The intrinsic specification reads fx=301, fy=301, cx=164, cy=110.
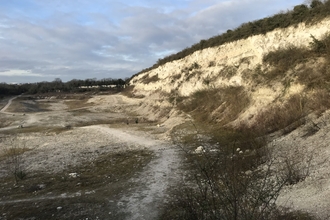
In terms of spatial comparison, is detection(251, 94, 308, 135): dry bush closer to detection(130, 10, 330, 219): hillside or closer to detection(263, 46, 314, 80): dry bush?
detection(130, 10, 330, 219): hillside

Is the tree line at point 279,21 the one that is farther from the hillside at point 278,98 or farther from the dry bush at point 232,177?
the dry bush at point 232,177

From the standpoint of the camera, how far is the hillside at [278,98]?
10.2 m

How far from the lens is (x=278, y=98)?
22.2 meters

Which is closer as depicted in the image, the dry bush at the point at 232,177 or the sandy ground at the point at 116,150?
the dry bush at the point at 232,177

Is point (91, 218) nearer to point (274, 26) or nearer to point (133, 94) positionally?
point (274, 26)

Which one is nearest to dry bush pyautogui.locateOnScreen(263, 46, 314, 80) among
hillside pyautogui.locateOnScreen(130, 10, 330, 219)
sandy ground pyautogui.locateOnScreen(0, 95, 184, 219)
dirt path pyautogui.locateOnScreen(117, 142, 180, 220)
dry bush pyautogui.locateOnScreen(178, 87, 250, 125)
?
hillside pyautogui.locateOnScreen(130, 10, 330, 219)

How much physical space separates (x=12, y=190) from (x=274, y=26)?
91.0 ft

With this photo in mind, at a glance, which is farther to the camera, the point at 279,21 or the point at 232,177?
the point at 279,21

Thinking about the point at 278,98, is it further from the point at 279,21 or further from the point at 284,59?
the point at 279,21

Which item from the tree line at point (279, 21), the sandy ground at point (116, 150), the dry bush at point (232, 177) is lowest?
the sandy ground at point (116, 150)

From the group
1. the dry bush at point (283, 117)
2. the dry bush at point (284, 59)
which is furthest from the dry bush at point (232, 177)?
the dry bush at point (284, 59)

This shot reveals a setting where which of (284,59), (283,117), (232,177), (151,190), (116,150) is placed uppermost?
(284,59)

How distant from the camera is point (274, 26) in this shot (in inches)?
1209

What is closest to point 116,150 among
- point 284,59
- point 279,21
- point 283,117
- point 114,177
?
point 114,177
